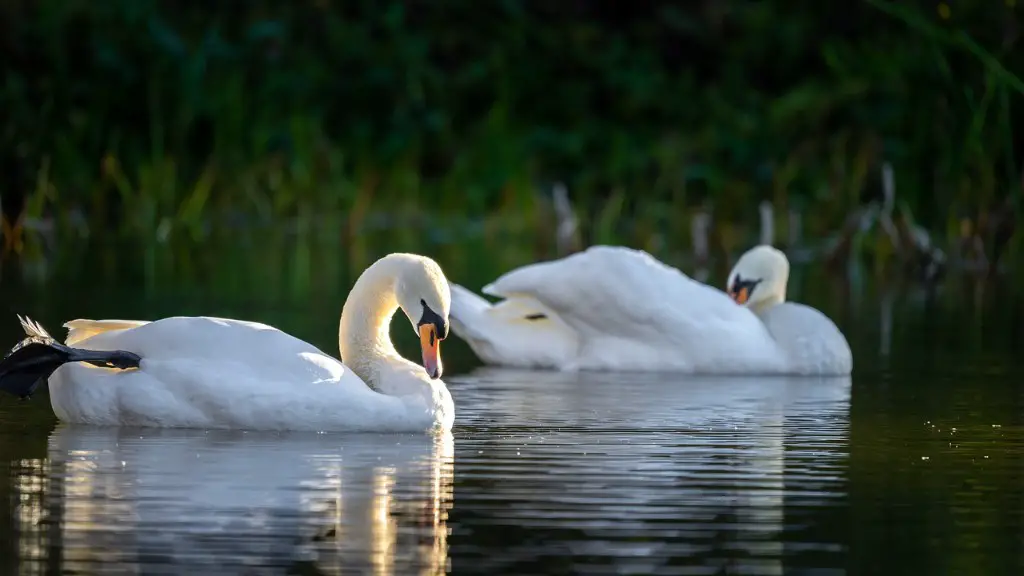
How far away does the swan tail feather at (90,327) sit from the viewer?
9.47 m

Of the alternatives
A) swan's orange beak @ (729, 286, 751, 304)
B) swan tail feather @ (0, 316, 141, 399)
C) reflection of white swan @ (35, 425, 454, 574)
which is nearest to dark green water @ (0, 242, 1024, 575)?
reflection of white swan @ (35, 425, 454, 574)

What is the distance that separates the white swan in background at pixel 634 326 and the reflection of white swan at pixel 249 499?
11.3ft

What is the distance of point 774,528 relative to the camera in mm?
6906

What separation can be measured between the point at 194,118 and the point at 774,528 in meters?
16.7

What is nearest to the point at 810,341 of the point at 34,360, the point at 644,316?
the point at 644,316

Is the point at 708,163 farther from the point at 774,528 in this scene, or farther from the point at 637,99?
the point at 774,528

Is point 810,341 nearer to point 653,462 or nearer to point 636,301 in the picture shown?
point 636,301

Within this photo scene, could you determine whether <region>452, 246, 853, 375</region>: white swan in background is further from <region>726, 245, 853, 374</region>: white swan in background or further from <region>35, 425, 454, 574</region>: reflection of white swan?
<region>35, 425, 454, 574</region>: reflection of white swan

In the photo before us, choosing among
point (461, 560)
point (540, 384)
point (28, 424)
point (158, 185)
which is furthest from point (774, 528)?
point (158, 185)

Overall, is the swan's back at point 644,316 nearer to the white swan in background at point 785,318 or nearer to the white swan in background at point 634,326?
the white swan in background at point 634,326

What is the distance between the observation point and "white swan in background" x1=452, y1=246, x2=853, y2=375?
→ 12.2 m

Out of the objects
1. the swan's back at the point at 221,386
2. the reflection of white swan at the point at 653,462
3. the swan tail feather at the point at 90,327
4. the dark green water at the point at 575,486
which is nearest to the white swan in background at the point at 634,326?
the dark green water at the point at 575,486

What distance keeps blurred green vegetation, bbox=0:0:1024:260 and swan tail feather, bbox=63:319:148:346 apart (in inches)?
324

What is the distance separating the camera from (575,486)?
24.9 feet
